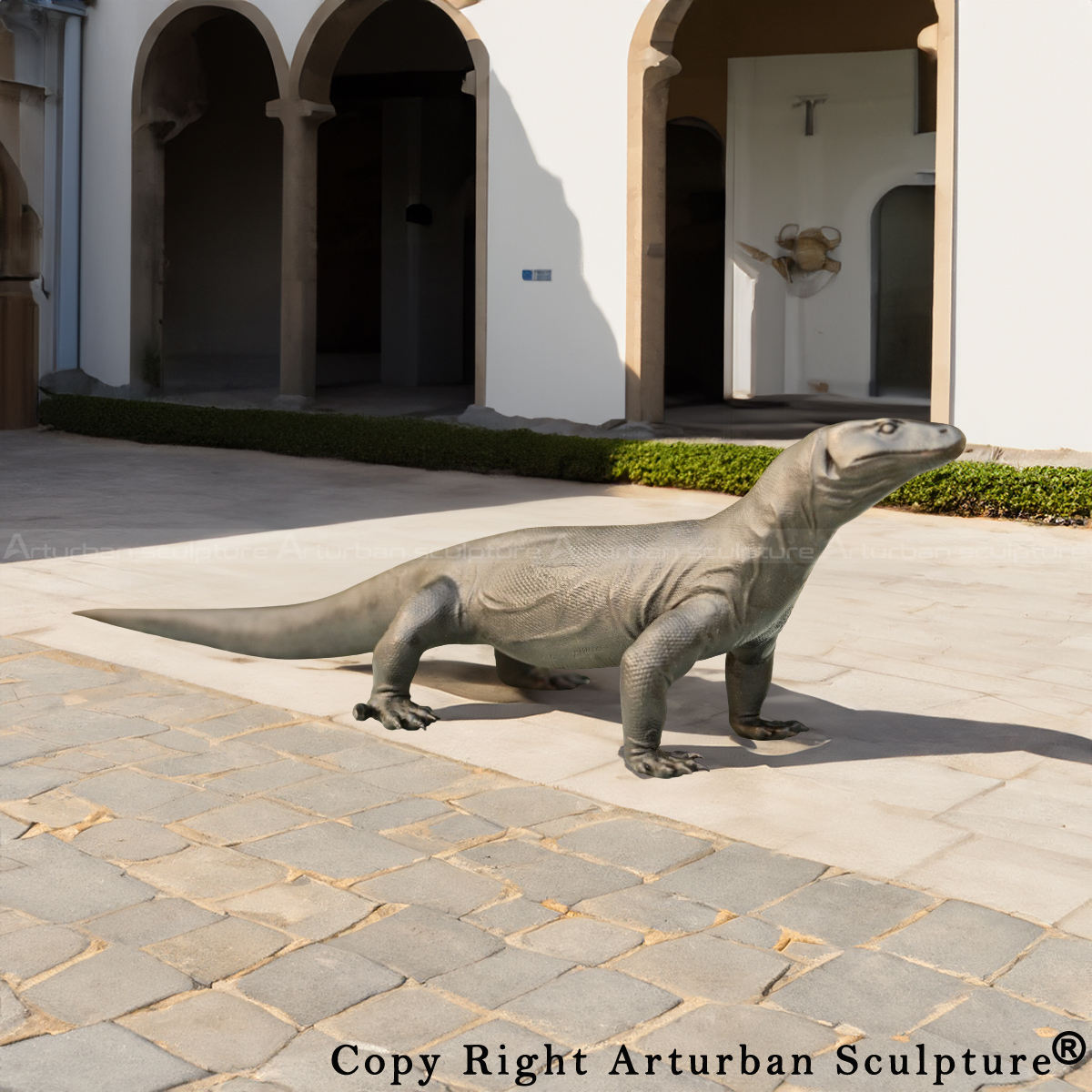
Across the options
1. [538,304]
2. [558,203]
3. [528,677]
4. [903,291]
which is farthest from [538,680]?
[903,291]

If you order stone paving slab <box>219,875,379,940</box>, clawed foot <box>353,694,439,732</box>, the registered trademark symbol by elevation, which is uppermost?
clawed foot <box>353,694,439,732</box>

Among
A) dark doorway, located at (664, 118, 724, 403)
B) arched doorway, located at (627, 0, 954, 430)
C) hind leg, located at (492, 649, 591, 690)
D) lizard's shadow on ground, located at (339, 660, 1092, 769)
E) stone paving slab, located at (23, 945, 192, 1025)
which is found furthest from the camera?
dark doorway, located at (664, 118, 724, 403)

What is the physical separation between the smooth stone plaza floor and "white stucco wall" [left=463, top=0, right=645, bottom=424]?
10.4 feet

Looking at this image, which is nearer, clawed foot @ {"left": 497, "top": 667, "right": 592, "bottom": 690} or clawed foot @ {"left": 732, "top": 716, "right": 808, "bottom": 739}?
clawed foot @ {"left": 732, "top": 716, "right": 808, "bottom": 739}

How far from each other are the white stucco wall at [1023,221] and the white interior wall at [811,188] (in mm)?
6346

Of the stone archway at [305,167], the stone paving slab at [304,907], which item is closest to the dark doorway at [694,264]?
the stone archway at [305,167]

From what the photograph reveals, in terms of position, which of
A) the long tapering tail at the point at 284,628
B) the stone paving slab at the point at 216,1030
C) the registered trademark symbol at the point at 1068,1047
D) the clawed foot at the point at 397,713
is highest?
the long tapering tail at the point at 284,628

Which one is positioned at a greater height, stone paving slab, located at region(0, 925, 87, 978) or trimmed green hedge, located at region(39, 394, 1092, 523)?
trimmed green hedge, located at region(39, 394, 1092, 523)

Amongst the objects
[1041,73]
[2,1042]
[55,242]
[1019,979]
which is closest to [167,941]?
[2,1042]

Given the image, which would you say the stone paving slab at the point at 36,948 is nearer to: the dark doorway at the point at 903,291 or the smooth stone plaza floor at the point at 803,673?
the smooth stone plaza floor at the point at 803,673

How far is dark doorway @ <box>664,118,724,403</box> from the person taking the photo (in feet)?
66.2

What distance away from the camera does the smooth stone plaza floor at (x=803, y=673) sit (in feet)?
15.2

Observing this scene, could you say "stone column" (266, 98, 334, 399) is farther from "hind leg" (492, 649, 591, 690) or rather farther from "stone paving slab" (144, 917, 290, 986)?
→ "stone paving slab" (144, 917, 290, 986)

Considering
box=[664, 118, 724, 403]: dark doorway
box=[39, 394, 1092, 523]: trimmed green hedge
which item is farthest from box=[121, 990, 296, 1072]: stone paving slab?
box=[664, 118, 724, 403]: dark doorway
